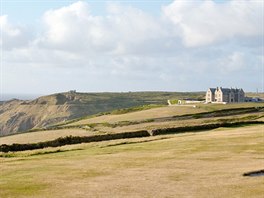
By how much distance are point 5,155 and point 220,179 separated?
30367 millimetres

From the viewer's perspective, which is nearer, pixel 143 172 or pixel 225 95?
pixel 143 172

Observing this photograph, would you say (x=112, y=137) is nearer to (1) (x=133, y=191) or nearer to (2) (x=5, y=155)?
(2) (x=5, y=155)

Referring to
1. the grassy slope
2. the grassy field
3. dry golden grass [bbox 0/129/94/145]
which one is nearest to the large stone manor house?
the grassy slope

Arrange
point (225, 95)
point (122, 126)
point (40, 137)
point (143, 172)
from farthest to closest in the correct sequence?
point (225, 95) → point (122, 126) → point (40, 137) → point (143, 172)

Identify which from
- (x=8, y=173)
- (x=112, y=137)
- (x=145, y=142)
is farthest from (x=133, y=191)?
(x=112, y=137)

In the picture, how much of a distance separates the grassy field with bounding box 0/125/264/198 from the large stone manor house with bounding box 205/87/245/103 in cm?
13146

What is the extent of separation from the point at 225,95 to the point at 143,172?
500 feet

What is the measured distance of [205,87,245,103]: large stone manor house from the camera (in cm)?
18496

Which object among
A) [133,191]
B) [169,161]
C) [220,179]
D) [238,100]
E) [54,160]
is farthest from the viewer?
[238,100]

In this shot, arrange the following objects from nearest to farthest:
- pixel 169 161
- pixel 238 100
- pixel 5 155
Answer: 1. pixel 169 161
2. pixel 5 155
3. pixel 238 100

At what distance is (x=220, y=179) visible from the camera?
32688mm

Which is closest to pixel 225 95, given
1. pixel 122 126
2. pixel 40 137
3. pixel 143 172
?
pixel 122 126

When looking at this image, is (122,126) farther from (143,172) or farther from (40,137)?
(143,172)

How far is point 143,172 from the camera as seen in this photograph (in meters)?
36.8
